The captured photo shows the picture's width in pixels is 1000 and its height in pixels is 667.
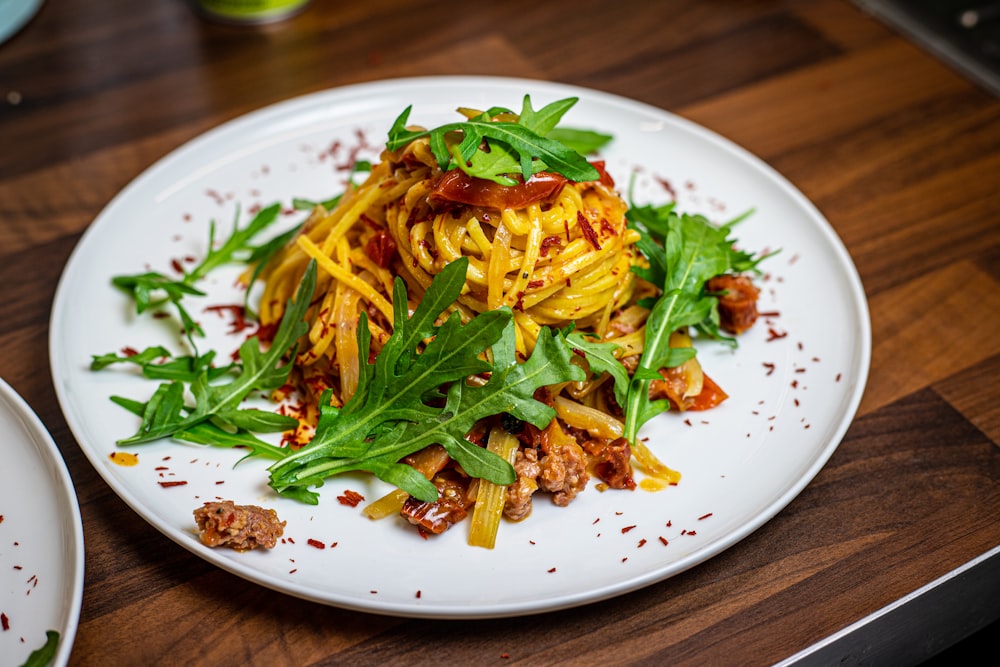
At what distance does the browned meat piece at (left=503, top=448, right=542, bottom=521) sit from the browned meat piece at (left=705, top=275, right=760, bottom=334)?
87cm

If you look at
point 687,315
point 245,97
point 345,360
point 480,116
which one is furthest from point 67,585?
point 245,97

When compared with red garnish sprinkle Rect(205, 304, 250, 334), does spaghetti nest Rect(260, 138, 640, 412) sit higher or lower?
higher

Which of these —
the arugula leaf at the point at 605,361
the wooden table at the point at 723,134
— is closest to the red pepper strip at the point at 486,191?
the arugula leaf at the point at 605,361

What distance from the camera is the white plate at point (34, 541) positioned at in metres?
2.17

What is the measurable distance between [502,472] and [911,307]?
5.61 feet

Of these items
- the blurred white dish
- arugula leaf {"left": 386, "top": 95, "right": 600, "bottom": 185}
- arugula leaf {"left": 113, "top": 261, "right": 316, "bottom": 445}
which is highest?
arugula leaf {"left": 386, "top": 95, "right": 600, "bottom": 185}

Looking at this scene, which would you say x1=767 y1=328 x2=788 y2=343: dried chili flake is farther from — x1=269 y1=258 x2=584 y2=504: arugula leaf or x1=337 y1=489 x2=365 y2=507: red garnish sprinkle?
x1=337 y1=489 x2=365 y2=507: red garnish sprinkle

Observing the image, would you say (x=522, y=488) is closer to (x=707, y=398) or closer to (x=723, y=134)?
(x=707, y=398)

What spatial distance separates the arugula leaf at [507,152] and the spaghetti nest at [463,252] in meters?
0.06

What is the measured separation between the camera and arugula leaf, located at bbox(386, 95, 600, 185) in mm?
2609

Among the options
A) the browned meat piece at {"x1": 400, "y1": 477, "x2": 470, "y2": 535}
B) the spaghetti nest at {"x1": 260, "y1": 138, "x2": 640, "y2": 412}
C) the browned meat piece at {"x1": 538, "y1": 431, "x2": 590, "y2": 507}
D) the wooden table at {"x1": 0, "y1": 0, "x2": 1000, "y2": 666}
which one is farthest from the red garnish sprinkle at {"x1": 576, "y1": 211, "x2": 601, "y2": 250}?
the wooden table at {"x1": 0, "y1": 0, "x2": 1000, "y2": 666}

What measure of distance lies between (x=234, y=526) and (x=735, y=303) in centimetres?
164

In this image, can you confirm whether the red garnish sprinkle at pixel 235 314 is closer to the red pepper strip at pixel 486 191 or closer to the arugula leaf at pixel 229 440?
the arugula leaf at pixel 229 440

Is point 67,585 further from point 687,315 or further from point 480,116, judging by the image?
point 687,315
